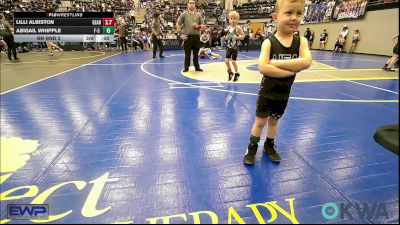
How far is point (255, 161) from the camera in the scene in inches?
107

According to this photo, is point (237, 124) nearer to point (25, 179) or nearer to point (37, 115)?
point (25, 179)

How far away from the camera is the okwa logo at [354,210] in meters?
1.87

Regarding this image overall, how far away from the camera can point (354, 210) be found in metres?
1.93

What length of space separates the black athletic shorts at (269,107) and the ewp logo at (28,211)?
6.53ft

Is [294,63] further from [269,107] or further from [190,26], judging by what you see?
[190,26]

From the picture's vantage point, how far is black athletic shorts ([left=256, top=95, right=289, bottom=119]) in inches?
98.5

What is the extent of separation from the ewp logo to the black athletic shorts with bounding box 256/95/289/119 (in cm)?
199

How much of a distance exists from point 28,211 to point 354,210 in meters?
2.41

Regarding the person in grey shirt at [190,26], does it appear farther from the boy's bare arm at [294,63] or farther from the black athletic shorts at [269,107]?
the boy's bare arm at [294,63]

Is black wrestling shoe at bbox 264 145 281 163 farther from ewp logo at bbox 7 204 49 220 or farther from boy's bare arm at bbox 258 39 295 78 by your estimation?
ewp logo at bbox 7 204 49 220
